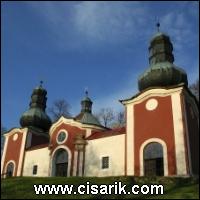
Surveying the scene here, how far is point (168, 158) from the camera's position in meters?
22.0

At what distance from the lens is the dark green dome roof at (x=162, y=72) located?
82.4ft

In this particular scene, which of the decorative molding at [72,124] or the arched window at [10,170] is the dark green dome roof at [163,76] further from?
the arched window at [10,170]

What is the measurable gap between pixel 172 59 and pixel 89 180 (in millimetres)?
13500

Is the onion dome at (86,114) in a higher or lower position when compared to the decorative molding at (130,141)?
higher

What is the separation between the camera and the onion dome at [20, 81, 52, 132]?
35.9 metres

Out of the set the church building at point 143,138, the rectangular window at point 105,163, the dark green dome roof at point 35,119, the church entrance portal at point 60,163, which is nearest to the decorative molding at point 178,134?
the church building at point 143,138

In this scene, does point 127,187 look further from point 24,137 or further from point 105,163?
point 24,137

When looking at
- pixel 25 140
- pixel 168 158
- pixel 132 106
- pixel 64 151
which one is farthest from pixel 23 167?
pixel 168 158

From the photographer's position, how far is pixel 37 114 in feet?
120

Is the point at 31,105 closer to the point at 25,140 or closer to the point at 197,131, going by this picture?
the point at 25,140

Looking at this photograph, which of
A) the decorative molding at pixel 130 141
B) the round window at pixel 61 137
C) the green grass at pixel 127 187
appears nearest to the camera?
the green grass at pixel 127 187

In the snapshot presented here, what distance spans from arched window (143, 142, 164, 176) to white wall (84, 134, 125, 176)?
211cm

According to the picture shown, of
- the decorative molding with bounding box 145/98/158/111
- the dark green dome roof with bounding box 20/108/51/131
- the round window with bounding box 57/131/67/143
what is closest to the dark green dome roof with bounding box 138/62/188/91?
the decorative molding with bounding box 145/98/158/111

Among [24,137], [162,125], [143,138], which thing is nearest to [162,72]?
[162,125]
